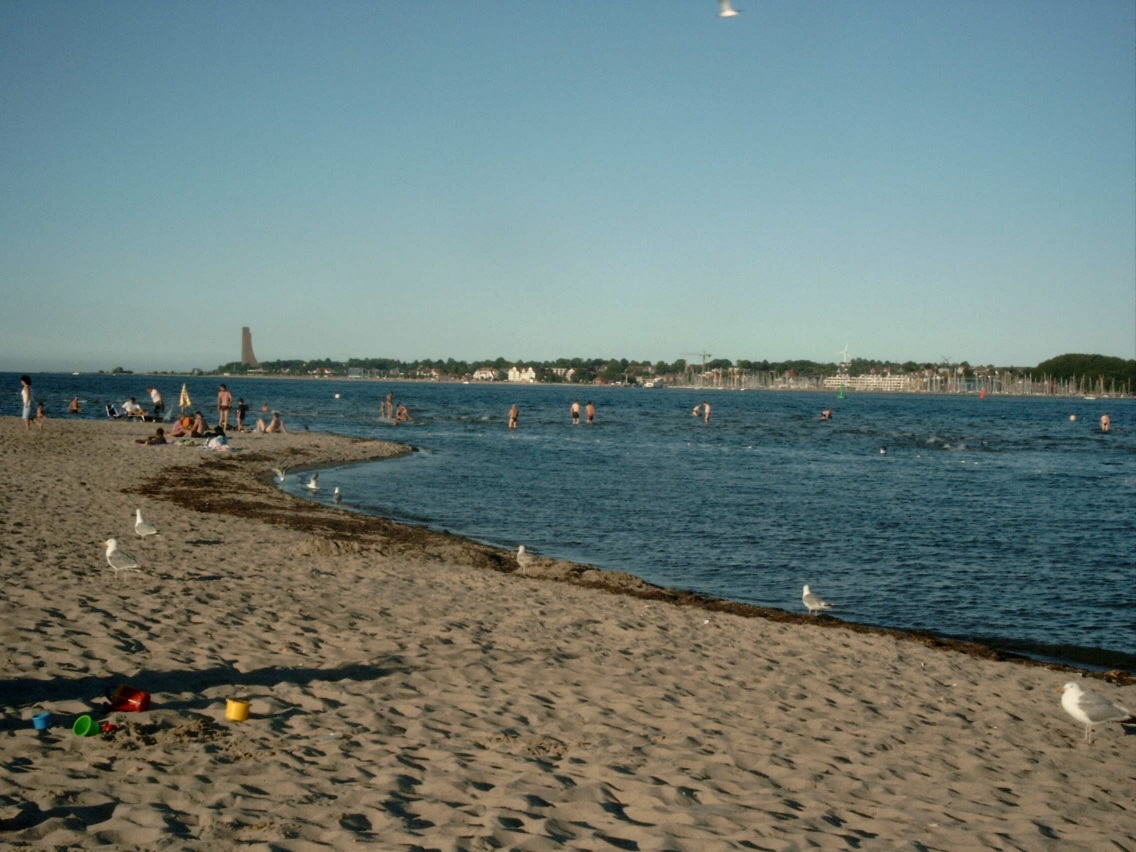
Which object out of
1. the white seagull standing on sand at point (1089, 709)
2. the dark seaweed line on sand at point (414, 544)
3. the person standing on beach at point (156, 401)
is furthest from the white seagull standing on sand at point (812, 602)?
the person standing on beach at point (156, 401)

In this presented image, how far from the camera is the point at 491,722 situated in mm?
7223

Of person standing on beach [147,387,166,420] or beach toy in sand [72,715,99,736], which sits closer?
beach toy in sand [72,715,99,736]

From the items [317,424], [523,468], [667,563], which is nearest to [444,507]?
[667,563]

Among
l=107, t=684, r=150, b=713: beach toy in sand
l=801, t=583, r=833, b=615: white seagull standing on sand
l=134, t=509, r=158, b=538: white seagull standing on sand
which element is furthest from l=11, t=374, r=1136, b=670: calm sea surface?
l=107, t=684, r=150, b=713: beach toy in sand

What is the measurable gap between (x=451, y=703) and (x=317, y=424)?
48.2 metres

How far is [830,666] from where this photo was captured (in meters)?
10.1

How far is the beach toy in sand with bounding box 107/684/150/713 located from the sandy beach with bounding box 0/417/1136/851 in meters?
0.06

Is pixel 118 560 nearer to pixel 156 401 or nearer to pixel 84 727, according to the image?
pixel 84 727

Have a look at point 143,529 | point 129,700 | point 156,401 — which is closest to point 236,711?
point 129,700

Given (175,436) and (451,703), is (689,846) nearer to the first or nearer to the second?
(451,703)

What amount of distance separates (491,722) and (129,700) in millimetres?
2563

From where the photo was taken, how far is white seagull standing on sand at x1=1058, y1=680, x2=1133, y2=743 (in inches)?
328

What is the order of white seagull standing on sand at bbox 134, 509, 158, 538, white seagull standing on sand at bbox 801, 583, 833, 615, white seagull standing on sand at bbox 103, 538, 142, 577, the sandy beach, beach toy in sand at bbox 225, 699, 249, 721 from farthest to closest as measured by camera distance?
white seagull standing on sand at bbox 134, 509, 158, 538 < white seagull standing on sand at bbox 801, 583, 833, 615 < white seagull standing on sand at bbox 103, 538, 142, 577 < beach toy in sand at bbox 225, 699, 249, 721 < the sandy beach

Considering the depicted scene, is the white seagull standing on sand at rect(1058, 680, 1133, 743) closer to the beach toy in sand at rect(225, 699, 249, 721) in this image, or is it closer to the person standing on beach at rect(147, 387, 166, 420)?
the beach toy in sand at rect(225, 699, 249, 721)
